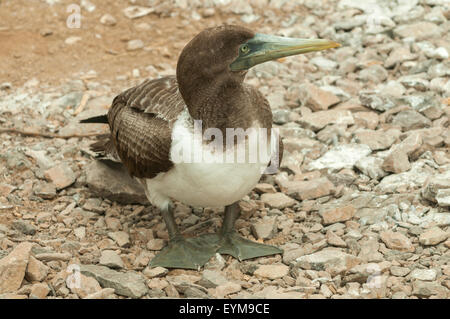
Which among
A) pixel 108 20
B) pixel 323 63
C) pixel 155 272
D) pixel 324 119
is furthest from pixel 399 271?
pixel 108 20

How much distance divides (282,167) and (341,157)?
511 millimetres

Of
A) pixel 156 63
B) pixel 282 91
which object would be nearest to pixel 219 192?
pixel 282 91

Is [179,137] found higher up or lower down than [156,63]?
higher up

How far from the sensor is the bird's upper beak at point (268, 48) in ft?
14.5

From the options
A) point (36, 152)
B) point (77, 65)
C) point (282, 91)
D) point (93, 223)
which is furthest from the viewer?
point (77, 65)

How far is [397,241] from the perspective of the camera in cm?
475

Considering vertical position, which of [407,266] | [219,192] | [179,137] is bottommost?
[407,266]

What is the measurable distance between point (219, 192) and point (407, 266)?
1313mm

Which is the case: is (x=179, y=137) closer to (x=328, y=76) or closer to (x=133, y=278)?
(x=133, y=278)

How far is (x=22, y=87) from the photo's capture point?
23.8ft

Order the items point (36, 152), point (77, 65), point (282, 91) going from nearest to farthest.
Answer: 1. point (36, 152)
2. point (282, 91)
3. point (77, 65)

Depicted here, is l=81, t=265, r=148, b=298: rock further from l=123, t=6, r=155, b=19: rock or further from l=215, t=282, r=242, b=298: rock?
l=123, t=6, r=155, b=19: rock

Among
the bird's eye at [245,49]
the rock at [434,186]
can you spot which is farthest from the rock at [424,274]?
the bird's eye at [245,49]

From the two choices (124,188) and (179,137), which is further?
(124,188)
